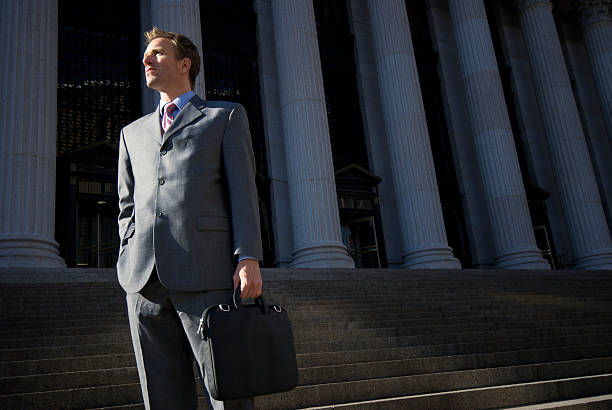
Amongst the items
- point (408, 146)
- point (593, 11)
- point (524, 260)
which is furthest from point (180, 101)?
point (593, 11)

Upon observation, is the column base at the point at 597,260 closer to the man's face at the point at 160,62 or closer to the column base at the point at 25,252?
the column base at the point at 25,252

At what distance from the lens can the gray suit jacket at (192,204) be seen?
8.91 feet

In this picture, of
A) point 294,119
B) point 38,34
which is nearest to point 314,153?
point 294,119

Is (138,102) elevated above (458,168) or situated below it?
above

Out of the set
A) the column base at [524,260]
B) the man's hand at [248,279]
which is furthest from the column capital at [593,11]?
the man's hand at [248,279]

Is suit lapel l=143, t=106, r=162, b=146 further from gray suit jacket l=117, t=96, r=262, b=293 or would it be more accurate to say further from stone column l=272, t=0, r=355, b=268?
stone column l=272, t=0, r=355, b=268

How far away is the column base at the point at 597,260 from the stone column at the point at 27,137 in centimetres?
1770

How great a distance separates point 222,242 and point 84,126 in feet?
57.3

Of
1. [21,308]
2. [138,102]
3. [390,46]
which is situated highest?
[390,46]

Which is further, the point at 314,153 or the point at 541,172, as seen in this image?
the point at 541,172

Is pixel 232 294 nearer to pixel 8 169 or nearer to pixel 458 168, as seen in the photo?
pixel 8 169

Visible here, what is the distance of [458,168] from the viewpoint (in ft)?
78.8

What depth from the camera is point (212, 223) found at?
9.18ft

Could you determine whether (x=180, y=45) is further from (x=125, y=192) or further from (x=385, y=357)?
(x=385, y=357)
